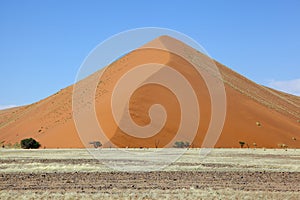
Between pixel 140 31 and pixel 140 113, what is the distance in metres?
47.1

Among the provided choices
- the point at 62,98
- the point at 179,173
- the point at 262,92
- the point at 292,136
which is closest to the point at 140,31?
the point at 179,173

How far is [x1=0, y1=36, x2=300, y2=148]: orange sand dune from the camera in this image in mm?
70250

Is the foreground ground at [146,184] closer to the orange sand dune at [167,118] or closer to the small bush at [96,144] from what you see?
the small bush at [96,144]

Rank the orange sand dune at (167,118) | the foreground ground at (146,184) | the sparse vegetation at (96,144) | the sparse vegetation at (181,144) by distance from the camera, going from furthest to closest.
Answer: the orange sand dune at (167,118) → the sparse vegetation at (181,144) → the sparse vegetation at (96,144) → the foreground ground at (146,184)

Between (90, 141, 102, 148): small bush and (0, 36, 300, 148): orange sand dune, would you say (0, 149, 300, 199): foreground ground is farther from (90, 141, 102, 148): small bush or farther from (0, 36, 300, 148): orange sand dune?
(0, 36, 300, 148): orange sand dune

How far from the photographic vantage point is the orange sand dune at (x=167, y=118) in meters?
70.2

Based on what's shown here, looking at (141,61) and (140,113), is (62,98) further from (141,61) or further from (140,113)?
(140,113)

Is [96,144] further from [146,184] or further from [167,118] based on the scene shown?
[146,184]

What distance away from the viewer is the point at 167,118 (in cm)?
7431

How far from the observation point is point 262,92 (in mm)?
122438

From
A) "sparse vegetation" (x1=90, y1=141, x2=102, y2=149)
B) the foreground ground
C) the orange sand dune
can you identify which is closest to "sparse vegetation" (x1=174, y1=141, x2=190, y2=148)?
the orange sand dune

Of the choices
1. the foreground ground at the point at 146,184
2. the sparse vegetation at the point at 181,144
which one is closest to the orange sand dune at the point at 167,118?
the sparse vegetation at the point at 181,144

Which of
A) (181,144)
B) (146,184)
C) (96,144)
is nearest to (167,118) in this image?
(181,144)

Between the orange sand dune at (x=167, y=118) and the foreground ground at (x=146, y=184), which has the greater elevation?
the orange sand dune at (x=167, y=118)
